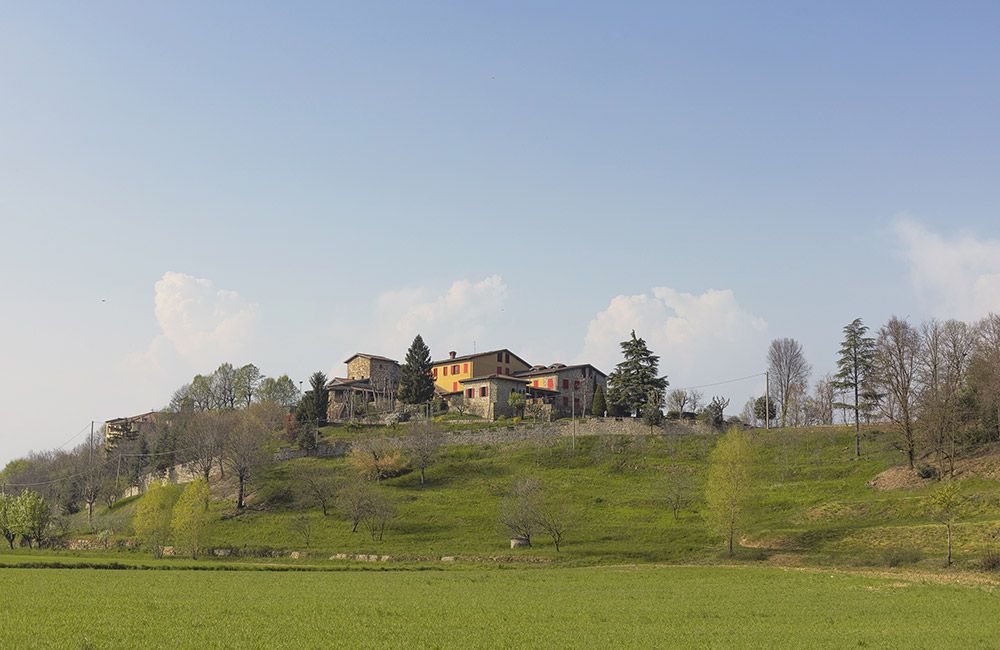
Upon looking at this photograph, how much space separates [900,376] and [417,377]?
239ft

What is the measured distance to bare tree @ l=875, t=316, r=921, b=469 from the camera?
69.8 metres

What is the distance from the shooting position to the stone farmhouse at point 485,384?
11953 cm

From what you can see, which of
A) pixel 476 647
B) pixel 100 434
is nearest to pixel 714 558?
pixel 476 647

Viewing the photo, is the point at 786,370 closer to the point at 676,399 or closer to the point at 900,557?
the point at 676,399

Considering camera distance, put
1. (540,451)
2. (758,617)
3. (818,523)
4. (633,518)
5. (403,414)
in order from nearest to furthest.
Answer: (758,617) < (818,523) < (633,518) < (540,451) < (403,414)

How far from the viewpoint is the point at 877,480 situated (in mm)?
68625

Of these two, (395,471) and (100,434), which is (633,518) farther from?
(100,434)

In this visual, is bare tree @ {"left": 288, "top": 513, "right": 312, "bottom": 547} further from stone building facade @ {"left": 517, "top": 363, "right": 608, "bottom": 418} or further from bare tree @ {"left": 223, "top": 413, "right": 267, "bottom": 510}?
stone building facade @ {"left": 517, "top": 363, "right": 608, "bottom": 418}

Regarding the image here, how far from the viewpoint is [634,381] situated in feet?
358

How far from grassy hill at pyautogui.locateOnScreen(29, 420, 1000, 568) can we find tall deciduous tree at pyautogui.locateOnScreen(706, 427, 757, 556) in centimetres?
207

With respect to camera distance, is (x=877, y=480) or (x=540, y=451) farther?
(x=540, y=451)

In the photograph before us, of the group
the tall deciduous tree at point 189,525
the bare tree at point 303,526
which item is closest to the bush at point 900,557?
the bare tree at point 303,526

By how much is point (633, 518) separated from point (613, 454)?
78.8ft

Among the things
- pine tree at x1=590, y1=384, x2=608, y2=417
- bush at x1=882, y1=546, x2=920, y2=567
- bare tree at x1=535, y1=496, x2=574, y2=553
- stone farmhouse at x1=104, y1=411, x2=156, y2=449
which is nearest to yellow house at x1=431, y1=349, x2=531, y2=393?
pine tree at x1=590, y1=384, x2=608, y2=417
